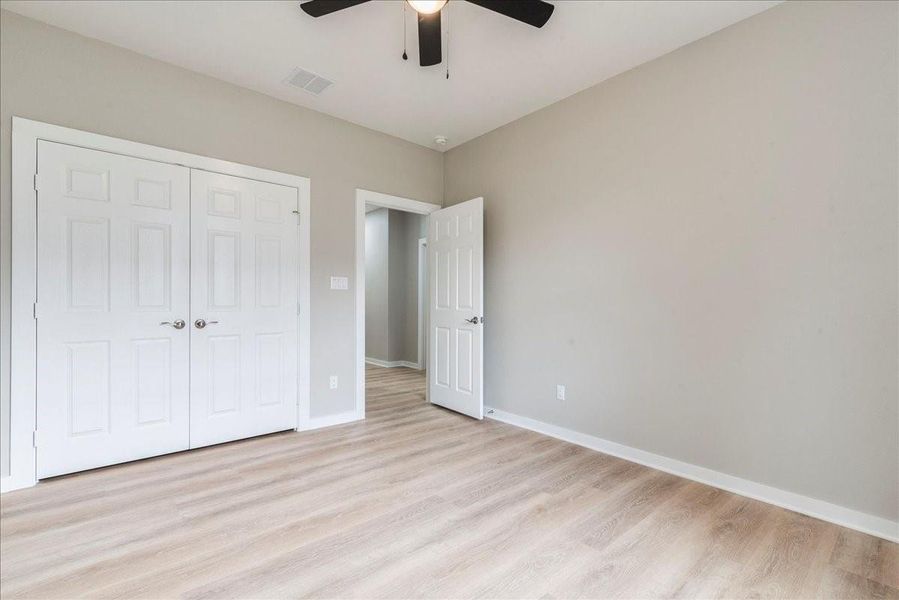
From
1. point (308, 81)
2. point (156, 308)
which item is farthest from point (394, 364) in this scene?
point (308, 81)

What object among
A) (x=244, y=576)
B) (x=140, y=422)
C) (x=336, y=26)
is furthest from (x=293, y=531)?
(x=336, y=26)

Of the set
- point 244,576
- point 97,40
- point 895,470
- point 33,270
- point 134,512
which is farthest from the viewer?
point 97,40

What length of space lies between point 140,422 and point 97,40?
2529 millimetres

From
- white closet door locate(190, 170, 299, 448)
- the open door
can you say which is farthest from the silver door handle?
the open door

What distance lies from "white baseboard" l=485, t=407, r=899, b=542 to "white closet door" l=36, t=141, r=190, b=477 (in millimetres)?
2978

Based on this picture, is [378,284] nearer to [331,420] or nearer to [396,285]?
[396,285]

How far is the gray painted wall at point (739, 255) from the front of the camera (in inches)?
81.7

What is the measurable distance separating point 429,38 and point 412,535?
8.30ft

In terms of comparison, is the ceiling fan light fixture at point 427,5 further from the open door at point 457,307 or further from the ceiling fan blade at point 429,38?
the open door at point 457,307

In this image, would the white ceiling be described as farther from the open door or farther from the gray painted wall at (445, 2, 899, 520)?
the open door

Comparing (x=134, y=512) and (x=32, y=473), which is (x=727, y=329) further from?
(x=32, y=473)

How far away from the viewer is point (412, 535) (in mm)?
1984

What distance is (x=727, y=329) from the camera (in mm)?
2535

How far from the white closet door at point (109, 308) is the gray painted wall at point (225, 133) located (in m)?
0.18
